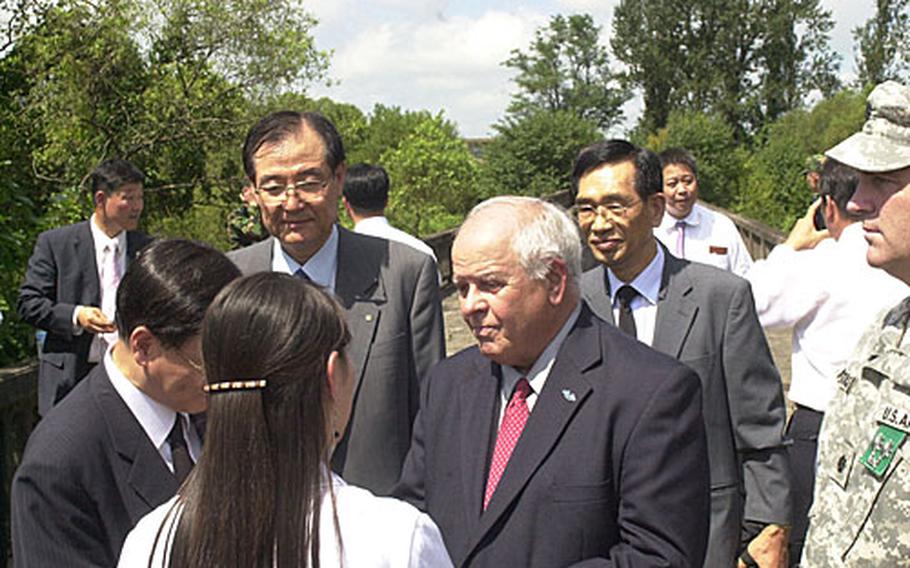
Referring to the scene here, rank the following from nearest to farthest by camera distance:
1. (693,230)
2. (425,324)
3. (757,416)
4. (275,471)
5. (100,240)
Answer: (275,471) → (757,416) → (425,324) → (100,240) → (693,230)

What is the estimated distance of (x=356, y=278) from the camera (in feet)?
13.0

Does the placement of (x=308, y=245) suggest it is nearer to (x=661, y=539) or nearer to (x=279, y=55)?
(x=661, y=539)

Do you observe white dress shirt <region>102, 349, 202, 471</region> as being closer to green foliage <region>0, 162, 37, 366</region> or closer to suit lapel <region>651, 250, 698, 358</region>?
suit lapel <region>651, 250, 698, 358</region>

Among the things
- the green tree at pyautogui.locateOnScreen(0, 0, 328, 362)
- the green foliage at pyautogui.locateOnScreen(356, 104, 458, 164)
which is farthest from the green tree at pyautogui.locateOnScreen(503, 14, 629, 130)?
the green tree at pyautogui.locateOnScreen(0, 0, 328, 362)

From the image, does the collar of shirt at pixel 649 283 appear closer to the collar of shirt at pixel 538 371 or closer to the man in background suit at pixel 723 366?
the man in background suit at pixel 723 366

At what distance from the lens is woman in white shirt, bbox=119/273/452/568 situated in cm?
187

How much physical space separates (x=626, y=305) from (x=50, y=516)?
227 centimetres

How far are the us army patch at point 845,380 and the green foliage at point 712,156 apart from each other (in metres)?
38.8

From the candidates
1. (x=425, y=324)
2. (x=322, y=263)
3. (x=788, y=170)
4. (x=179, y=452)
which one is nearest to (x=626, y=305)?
(x=425, y=324)

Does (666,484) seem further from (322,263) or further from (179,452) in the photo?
(322,263)

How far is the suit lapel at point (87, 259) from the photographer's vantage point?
20.6 ft

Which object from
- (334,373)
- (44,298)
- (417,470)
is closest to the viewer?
(334,373)

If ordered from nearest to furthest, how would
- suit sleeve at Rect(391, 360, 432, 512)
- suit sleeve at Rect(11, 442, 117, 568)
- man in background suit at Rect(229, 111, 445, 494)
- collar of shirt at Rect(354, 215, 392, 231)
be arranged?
suit sleeve at Rect(11, 442, 117, 568)
suit sleeve at Rect(391, 360, 432, 512)
man in background suit at Rect(229, 111, 445, 494)
collar of shirt at Rect(354, 215, 392, 231)

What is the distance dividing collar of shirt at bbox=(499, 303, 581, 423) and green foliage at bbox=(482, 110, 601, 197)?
47.2m
